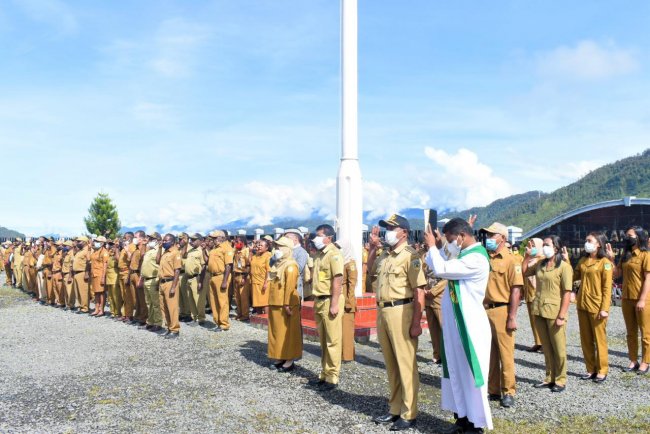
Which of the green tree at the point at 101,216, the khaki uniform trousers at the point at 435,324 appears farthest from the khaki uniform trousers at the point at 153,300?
the green tree at the point at 101,216

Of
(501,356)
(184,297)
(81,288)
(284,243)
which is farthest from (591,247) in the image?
(81,288)

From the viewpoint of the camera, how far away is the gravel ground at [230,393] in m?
5.75

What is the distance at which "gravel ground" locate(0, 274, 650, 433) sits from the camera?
18.9 ft

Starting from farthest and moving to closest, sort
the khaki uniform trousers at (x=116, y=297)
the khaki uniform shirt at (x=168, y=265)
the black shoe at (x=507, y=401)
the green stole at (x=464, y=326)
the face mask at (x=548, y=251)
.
→ the khaki uniform trousers at (x=116, y=297)
the khaki uniform shirt at (x=168, y=265)
the face mask at (x=548, y=251)
the black shoe at (x=507, y=401)
the green stole at (x=464, y=326)

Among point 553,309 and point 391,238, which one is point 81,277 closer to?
point 391,238

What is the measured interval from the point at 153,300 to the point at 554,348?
7306 millimetres

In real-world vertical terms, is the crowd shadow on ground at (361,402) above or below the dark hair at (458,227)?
below

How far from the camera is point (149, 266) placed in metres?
11.1

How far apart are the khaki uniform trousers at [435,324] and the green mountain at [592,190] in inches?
2631

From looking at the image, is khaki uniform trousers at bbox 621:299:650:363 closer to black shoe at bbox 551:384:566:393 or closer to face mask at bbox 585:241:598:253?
face mask at bbox 585:241:598:253

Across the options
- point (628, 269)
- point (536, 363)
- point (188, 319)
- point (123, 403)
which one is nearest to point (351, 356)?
point (536, 363)

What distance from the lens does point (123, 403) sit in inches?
256

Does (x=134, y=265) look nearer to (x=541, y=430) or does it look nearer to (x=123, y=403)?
(x=123, y=403)

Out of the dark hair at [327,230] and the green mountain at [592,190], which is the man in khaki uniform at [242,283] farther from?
the green mountain at [592,190]
